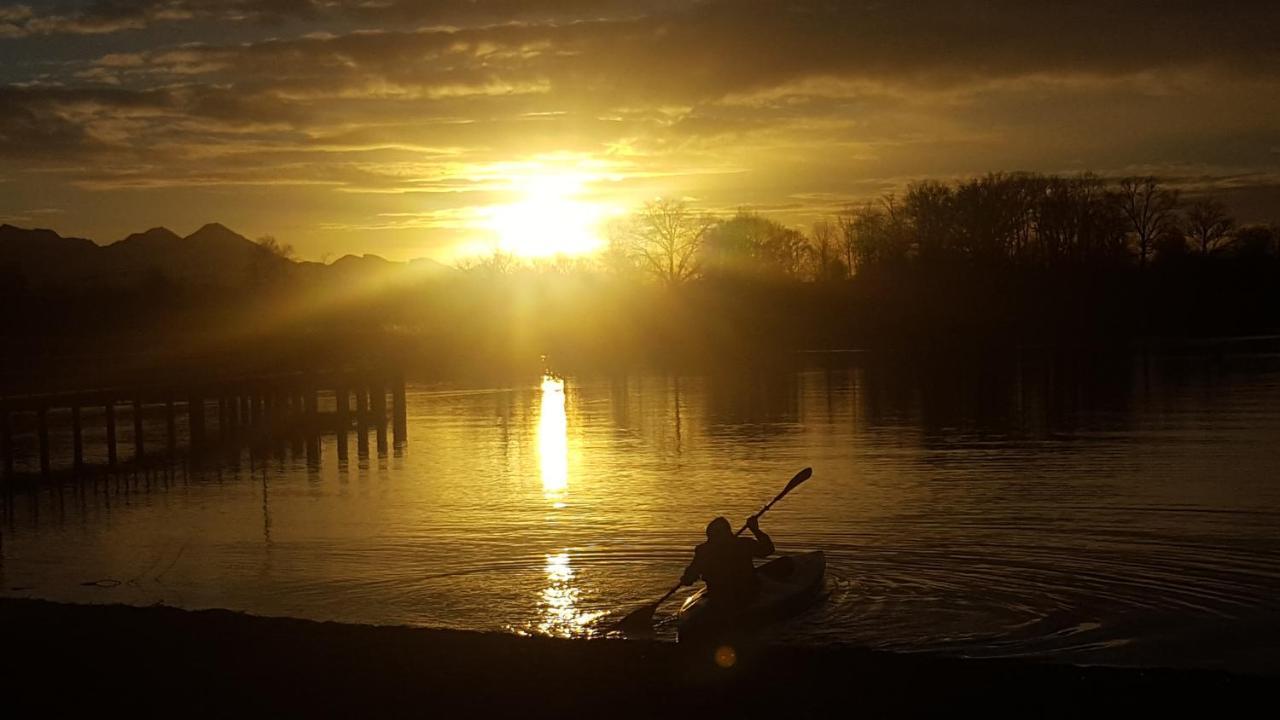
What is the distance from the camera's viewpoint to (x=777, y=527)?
22.1 metres

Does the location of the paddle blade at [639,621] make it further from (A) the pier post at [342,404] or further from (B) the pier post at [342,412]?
(A) the pier post at [342,404]

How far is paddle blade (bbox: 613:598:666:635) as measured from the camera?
1457 centimetres

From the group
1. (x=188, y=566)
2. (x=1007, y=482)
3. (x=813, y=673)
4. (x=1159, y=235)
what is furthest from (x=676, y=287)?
(x=813, y=673)

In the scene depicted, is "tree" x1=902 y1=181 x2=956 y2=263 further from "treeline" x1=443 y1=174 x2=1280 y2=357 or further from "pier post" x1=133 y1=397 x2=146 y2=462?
"pier post" x1=133 y1=397 x2=146 y2=462

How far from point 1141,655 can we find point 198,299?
75.7 meters

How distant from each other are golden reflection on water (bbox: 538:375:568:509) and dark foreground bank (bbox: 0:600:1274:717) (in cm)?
1292

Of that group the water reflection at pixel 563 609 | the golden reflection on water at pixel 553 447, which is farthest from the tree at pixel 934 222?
the water reflection at pixel 563 609

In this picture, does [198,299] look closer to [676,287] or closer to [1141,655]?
[676,287]

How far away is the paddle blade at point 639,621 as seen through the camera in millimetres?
14570

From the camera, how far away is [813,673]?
11.1 metres

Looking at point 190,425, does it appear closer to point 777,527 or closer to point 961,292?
point 777,527

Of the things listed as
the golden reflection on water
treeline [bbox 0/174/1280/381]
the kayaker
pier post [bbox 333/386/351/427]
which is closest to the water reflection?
the kayaker

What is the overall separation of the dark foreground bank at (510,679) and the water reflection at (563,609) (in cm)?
213

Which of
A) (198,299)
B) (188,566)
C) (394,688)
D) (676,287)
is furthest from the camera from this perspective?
(676,287)
